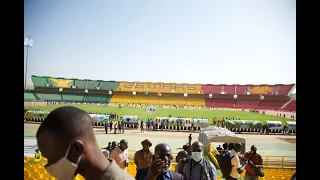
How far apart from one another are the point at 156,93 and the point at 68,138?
6.86 metres

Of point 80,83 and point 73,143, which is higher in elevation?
point 80,83

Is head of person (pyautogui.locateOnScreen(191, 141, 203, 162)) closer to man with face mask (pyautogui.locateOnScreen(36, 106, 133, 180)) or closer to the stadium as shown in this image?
the stadium

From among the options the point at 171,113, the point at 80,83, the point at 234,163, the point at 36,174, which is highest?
the point at 80,83

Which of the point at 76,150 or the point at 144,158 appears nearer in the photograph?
the point at 76,150

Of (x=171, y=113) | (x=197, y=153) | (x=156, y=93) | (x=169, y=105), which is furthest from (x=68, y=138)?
(x=169, y=105)

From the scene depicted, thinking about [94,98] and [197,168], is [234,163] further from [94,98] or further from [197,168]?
[94,98]

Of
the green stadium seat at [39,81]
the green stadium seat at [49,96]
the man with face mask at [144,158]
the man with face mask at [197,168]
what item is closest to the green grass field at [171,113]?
the green stadium seat at [49,96]

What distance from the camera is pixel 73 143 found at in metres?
1.06
